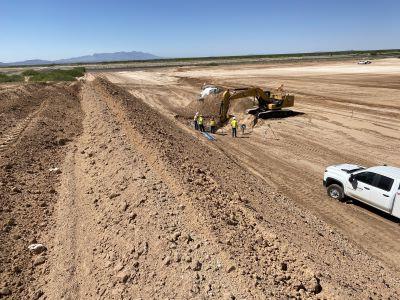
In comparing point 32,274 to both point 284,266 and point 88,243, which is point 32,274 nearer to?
point 88,243

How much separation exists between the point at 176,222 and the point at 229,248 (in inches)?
65.9

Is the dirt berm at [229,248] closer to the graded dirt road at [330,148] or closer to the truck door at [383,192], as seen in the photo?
the graded dirt road at [330,148]

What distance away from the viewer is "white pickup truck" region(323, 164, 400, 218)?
1179 centimetres

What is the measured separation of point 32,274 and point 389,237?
9775 millimetres

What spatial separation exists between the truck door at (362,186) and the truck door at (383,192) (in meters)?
0.15

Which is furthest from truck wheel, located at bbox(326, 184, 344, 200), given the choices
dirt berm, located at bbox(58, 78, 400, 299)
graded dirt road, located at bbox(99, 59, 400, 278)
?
dirt berm, located at bbox(58, 78, 400, 299)

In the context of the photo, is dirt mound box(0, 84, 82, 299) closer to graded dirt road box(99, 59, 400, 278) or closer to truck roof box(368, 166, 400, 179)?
graded dirt road box(99, 59, 400, 278)

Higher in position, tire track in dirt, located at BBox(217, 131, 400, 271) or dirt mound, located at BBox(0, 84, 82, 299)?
dirt mound, located at BBox(0, 84, 82, 299)

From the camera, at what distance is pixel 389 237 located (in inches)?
443

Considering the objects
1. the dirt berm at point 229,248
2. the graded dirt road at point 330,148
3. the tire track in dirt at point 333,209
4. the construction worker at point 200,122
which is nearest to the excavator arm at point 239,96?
the construction worker at point 200,122

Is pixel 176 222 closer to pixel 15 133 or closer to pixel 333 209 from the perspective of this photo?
pixel 333 209

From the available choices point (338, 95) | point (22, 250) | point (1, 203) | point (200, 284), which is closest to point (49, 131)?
point (1, 203)

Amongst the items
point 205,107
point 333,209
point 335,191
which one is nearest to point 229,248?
point 333,209

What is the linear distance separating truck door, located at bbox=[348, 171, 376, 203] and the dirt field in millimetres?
571
